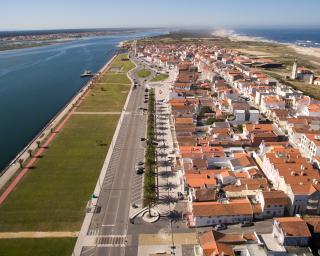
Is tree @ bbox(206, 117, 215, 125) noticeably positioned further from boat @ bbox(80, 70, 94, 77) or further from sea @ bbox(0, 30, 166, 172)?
boat @ bbox(80, 70, 94, 77)

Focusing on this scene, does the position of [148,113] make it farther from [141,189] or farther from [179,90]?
[141,189]

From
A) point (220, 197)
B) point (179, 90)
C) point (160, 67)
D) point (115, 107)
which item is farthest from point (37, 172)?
point (160, 67)

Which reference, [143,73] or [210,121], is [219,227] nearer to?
[210,121]

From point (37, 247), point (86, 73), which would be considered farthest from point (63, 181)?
point (86, 73)

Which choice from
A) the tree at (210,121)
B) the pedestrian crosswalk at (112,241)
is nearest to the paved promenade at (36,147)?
the pedestrian crosswalk at (112,241)

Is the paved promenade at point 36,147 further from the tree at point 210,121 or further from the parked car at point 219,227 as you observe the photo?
the tree at point 210,121

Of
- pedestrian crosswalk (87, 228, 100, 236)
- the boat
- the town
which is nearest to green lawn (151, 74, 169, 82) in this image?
the town
